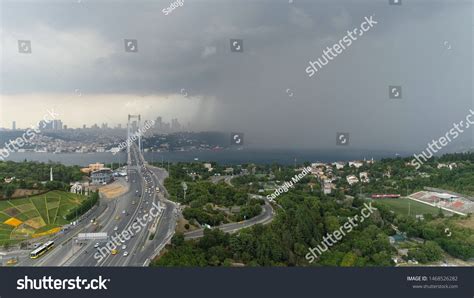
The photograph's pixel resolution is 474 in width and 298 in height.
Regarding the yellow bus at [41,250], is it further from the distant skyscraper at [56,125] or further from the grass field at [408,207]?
the grass field at [408,207]

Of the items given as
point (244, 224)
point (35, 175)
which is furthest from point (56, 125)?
point (244, 224)

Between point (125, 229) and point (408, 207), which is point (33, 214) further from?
point (408, 207)

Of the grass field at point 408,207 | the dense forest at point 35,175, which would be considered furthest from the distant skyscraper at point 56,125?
the grass field at point 408,207

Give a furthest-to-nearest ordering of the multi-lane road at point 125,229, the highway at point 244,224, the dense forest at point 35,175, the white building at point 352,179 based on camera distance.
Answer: the white building at point 352,179 → the dense forest at point 35,175 → the highway at point 244,224 → the multi-lane road at point 125,229

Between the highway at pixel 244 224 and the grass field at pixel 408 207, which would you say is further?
the grass field at pixel 408 207

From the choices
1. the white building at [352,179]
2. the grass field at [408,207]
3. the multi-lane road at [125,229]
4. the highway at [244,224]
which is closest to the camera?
the multi-lane road at [125,229]
